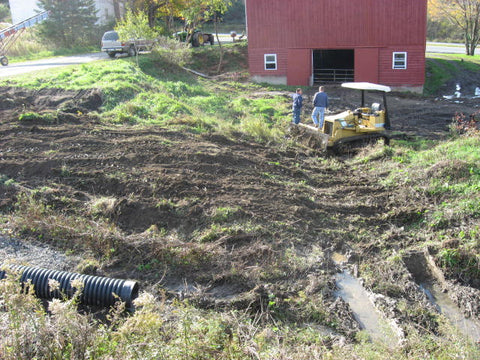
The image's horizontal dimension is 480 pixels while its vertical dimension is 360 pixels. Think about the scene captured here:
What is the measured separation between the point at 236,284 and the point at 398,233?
12.5ft

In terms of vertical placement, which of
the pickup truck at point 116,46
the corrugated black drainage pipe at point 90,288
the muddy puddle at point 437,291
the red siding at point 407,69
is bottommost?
the muddy puddle at point 437,291

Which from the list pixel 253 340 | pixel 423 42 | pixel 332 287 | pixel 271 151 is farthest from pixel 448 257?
pixel 423 42

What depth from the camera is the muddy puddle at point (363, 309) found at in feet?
21.5

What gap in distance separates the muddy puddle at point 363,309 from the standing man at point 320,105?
7378 millimetres

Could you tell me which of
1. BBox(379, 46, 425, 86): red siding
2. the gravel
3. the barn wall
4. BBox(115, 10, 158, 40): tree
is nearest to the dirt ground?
the gravel

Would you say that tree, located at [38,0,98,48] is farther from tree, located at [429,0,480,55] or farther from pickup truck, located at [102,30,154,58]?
tree, located at [429,0,480,55]

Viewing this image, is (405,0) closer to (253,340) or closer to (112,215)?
(112,215)

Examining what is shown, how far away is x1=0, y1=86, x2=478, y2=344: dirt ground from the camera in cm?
790

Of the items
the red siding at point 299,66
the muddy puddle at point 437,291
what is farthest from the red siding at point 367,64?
the muddy puddle at point 437,291

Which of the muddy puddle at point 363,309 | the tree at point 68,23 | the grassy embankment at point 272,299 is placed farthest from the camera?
the tree at point 68,23

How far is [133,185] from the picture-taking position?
10.4 meters

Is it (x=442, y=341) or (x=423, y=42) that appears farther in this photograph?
(x=423, y=42)

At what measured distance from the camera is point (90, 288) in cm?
674

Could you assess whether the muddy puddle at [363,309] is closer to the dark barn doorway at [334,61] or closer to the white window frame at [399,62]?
the white window frame at [399,62]
